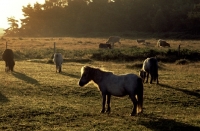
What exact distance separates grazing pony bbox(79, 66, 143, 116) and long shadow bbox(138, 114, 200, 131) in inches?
26.6

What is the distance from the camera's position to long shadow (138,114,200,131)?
7980mm

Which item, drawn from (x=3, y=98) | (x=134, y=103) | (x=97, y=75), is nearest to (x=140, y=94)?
(x=134, y=103)

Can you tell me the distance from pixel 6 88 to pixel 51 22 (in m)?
77.5

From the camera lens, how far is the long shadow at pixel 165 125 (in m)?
7.98

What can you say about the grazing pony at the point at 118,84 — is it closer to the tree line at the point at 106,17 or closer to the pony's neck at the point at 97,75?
the pony's neck at the point at 97,75

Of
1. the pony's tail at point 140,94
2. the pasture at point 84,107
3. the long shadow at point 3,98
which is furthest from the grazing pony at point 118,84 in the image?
the long shadow at point 3,98

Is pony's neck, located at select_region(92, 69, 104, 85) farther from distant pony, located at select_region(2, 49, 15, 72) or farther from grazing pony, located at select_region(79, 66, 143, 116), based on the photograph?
distant pony, located at select_region(2, 49, 15, 72)

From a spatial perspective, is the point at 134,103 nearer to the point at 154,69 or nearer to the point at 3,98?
the point at 3,98

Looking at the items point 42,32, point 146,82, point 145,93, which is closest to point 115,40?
point 146,82

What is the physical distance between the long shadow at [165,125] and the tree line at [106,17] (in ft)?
205

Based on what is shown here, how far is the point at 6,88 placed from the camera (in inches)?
513

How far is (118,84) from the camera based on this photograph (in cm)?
899

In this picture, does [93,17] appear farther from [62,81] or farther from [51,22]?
[62,81]

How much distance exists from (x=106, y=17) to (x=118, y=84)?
76.6 meters
